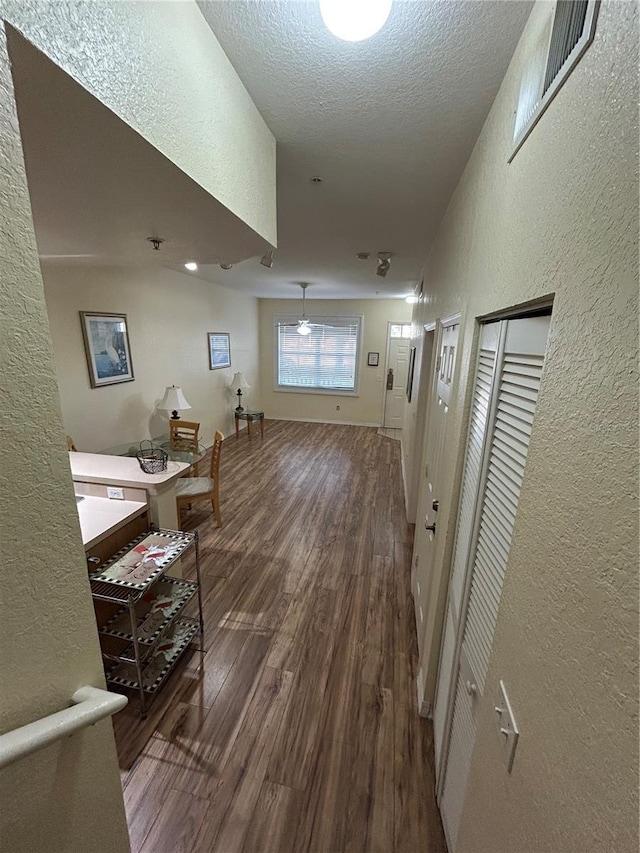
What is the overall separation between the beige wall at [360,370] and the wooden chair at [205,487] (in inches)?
165

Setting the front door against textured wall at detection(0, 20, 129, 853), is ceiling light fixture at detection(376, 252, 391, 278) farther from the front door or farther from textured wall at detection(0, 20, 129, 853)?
the front door

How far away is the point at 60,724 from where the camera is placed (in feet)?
1.85

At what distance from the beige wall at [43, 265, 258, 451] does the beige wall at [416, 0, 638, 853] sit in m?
2.44

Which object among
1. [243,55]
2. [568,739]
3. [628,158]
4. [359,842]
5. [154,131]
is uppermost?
[243,55]

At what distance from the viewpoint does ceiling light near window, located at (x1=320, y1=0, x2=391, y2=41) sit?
0.77 metres

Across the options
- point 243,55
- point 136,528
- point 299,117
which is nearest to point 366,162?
point 299,117

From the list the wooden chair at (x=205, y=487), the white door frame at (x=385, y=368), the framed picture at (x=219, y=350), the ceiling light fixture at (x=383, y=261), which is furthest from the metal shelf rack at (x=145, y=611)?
the white door frame at (x=385, y=368)

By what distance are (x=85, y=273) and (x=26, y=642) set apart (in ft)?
11.3

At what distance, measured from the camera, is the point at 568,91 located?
61 centimetres

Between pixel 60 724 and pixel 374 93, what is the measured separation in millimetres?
1763

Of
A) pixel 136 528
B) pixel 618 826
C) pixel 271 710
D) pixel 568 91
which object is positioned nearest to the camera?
pixel 618 826

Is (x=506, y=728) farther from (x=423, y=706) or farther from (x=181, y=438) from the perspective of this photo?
(x=181, y=438)

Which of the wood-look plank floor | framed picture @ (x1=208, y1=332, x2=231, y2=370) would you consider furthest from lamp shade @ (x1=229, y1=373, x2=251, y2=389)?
the wood-look plank floor

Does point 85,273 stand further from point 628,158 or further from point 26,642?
point 628,158
